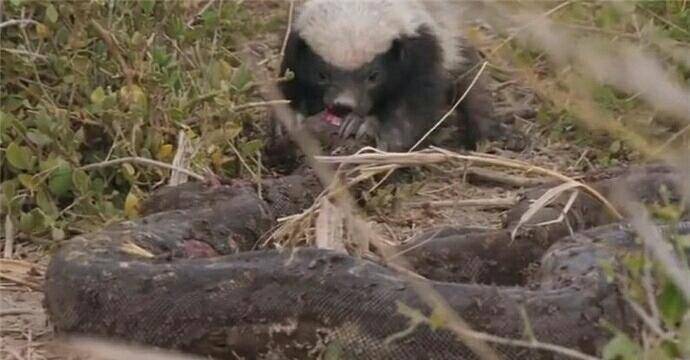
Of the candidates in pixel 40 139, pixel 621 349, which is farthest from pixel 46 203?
pixel 621 349

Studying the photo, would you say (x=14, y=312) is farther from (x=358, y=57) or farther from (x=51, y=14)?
(x=358, y=57)

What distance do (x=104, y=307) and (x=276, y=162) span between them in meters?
1.84

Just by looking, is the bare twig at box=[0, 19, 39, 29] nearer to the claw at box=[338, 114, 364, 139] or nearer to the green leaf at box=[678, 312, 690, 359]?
the claw at box=[338, 114, 364, 139]

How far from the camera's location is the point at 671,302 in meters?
2.57

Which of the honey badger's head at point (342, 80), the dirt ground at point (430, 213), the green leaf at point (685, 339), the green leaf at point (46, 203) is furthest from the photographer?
the honey badger's head at point (342, 80)

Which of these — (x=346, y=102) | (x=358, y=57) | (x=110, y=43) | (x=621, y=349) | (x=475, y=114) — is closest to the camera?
(x=621, y=349)

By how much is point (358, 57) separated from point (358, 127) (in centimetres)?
30

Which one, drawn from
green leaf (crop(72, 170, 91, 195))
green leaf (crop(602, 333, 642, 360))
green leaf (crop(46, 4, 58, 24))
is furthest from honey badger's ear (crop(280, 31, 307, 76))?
green leaf (crop(602, 333, 642, 360))

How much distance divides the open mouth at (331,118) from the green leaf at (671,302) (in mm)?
2716

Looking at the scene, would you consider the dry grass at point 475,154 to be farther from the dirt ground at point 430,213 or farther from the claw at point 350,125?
the claw at point 350,125

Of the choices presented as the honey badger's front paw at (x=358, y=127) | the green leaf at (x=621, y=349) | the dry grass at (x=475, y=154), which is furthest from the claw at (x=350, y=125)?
the green leaf at (x=621, y=349)

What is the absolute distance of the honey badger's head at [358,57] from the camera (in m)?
5.53

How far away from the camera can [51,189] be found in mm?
4719

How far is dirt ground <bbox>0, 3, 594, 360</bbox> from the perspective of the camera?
3.97 metres
